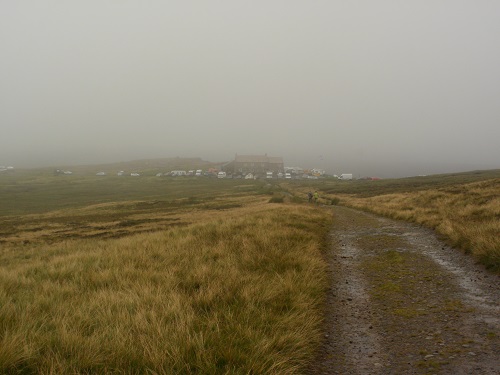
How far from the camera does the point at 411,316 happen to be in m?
5.71

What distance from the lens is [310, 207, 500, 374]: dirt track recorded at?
14.0 feet

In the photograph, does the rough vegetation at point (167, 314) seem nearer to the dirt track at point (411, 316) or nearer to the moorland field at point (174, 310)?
the moorland field at point (174, 310)

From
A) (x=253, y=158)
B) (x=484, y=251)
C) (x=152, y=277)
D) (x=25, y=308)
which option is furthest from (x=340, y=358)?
(x=253, y=158)

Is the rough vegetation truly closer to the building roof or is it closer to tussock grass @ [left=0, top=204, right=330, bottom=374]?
tussock grass @ [left=0, top=204, right=330, bottom=374]

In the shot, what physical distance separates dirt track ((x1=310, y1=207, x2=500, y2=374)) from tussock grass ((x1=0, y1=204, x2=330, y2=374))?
49cm

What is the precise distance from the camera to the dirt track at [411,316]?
4.26 meters

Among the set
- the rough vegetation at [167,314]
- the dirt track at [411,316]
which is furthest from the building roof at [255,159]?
the rough vegetation at [167,314]

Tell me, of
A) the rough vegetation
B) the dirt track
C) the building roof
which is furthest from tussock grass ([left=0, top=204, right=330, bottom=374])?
the building roof

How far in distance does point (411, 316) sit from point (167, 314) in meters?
4.23

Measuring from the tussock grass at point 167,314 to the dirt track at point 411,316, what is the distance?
1.61 ft

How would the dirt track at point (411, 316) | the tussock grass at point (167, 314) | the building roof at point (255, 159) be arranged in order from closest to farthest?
the tussock grass at point (167, 314), the dirt track at point (411, 316), the building roof at point (255, 159)

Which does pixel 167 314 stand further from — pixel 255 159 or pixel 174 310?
pixel 255 159

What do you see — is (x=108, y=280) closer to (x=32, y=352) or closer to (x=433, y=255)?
(x=32, y=352)

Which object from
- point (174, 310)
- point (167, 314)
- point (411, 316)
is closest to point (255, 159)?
point (411, 316)
